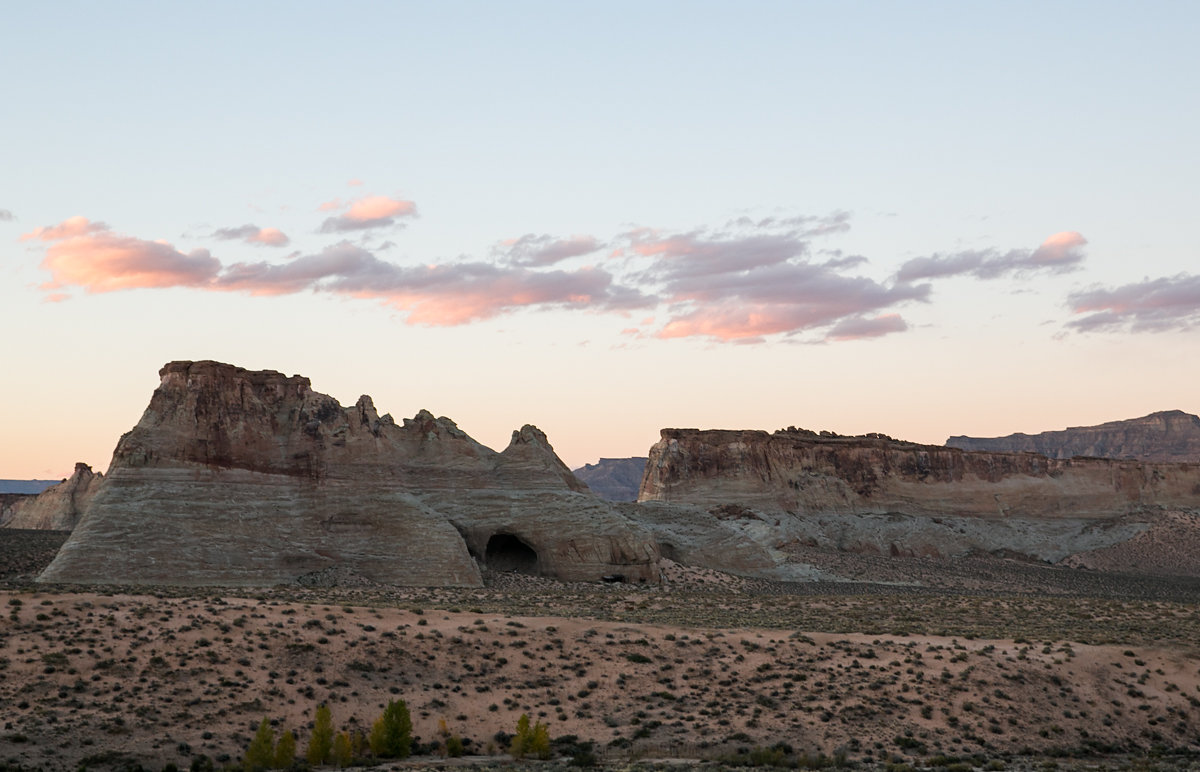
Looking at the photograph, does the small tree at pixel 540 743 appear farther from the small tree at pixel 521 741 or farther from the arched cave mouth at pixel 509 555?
the arched cave mouth at pixel 509 555

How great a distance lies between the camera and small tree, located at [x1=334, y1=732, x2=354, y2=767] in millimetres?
29562

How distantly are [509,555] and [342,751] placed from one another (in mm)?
38900

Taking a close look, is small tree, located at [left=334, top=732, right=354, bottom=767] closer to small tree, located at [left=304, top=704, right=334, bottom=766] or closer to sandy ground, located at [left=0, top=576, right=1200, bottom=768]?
small tree, located at [left=304, top=704, right=334, bottom=766]

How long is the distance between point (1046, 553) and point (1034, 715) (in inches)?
3045

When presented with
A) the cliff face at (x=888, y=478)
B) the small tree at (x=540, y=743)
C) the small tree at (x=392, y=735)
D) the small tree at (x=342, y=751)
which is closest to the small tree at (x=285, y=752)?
the small tree at (x=342, y=751)

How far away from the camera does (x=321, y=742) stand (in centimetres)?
2970

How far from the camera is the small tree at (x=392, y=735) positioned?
30.9 meters

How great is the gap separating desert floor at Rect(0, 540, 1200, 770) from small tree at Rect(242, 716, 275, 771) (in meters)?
1.45

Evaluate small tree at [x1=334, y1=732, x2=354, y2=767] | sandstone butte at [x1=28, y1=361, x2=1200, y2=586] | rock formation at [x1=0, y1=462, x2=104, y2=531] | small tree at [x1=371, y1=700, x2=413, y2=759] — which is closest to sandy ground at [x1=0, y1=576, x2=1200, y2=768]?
small tree at [x1=371, y1=700, x2=413, y2=759]

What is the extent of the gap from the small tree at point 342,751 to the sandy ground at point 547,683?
2751 mm

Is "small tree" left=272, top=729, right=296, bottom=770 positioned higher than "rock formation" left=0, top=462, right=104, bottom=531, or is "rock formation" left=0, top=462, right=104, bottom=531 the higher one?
"rock formation" left=0, top=462, right=104, bottom=531

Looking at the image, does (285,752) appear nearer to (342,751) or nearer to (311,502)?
(342,751)

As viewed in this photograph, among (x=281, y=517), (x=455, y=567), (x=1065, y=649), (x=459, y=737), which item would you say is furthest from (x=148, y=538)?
(x=1065, y=649)

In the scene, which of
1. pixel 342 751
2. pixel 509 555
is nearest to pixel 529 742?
pixel 342 751
